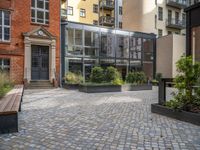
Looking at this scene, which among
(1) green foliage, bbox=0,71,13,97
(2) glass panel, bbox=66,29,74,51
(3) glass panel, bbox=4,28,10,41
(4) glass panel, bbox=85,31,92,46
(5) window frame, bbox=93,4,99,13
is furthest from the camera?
(5) window frame, bbox=93,4,99,13

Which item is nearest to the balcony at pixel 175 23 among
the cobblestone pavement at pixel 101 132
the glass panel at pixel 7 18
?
the glass panel at pixel 7 18

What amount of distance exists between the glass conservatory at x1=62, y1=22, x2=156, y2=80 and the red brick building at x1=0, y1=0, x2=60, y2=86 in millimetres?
1128

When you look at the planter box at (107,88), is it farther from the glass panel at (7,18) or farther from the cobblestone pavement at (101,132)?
the glass panel at (7,18)

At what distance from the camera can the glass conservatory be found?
67.5 feet

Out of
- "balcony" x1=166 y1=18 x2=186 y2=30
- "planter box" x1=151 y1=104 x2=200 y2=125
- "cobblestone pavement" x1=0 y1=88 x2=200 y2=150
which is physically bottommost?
"cobblestone pavement" x1=0 y1=88 x2=200 y2=150

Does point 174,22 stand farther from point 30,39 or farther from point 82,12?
point 30,39

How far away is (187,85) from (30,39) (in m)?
14.2

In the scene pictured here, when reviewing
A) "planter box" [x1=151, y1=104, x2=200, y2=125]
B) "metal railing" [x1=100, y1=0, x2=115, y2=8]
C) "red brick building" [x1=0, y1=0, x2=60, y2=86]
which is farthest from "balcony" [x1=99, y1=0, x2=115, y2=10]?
"planter box" [x1=151, y1=104, x2=200, y2=125]

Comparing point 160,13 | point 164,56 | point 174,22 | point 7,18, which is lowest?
point 164,56

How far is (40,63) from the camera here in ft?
63.3

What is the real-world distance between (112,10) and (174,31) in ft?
35.0

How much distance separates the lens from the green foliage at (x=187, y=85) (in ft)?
22.0

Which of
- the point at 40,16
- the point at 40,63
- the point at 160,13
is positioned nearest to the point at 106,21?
the point at 160,13

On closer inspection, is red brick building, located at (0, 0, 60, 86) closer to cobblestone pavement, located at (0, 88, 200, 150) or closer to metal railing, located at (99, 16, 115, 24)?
cobblestone pavement, located at (0, 88, 200, 150)
